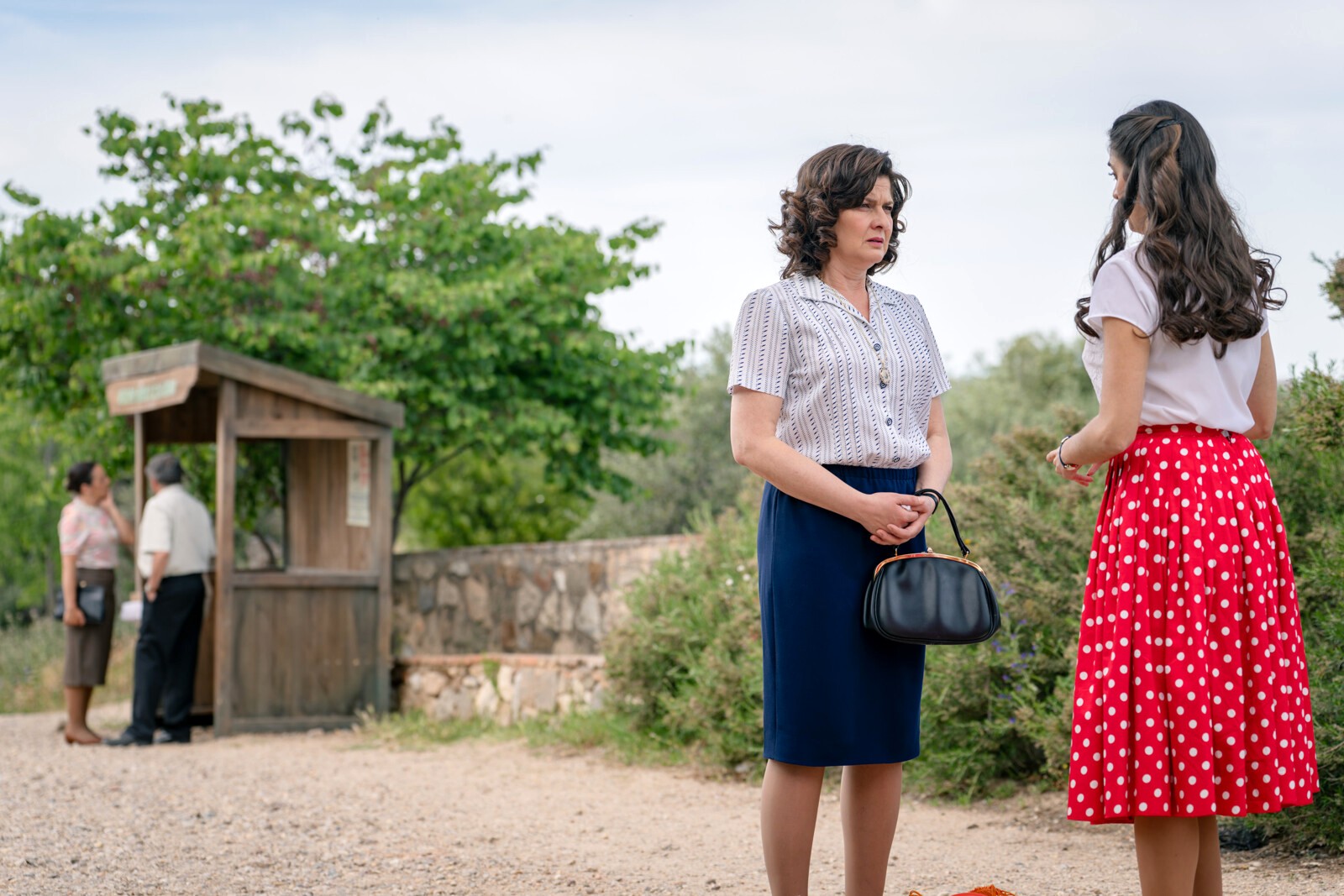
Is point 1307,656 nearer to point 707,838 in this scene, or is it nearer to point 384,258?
point 707,838

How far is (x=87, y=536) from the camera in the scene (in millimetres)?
8273

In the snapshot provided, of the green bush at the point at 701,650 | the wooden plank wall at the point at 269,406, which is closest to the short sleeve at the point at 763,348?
the green bush at the point at 701,650

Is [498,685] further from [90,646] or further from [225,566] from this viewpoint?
[90,646]

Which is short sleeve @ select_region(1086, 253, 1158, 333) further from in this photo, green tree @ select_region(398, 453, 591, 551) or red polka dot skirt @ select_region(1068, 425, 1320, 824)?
green tree @ select_region(398, 453, 591, 551)

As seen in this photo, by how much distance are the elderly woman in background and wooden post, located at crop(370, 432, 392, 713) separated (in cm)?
158

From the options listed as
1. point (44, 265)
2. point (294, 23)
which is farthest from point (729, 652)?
point (44, 265)

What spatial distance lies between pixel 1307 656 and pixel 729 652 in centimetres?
286

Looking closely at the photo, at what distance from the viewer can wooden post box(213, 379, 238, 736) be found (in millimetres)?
8055

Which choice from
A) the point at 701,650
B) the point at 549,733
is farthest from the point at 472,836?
the point at 549,733

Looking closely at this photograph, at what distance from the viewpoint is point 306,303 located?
10.6 metres

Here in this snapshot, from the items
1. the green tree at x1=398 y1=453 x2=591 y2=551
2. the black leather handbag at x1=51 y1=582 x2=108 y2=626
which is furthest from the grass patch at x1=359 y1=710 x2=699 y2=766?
the green tree at x1=398 y1=453 x2=591 y2=551

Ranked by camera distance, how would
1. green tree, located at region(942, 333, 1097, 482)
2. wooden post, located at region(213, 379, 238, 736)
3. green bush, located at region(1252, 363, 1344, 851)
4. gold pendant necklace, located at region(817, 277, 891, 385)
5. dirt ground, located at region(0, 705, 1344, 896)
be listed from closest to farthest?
gold pendant necklace, located at region(817, 277, 891, 385) → green bush, located at region(1252, 363, 1344, 851) → dirt ground, located at region(0, 705, 1344, 896) → wooden post, located at region(213, 379, 238, 736) → green tree, located at region(942, 333, 1097, 482)

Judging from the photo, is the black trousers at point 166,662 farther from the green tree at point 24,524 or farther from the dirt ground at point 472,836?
the green tree at point 24,524

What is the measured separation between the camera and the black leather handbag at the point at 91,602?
8.12 m
